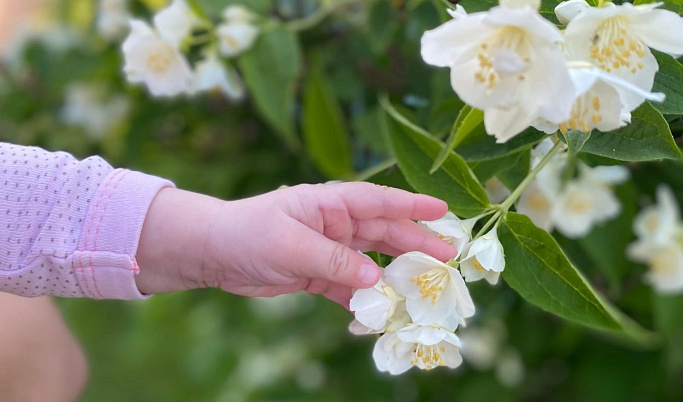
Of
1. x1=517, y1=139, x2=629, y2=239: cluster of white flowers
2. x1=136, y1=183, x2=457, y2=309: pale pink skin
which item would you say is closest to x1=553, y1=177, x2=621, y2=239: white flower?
x1=517, y1=139, x2=629, y2=239: cluster of white flowers

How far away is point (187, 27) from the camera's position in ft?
2.61

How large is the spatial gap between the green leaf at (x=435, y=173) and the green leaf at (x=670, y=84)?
0.14 meters

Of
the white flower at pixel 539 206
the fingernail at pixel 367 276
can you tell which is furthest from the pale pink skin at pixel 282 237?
the white flower at pixel 539 206

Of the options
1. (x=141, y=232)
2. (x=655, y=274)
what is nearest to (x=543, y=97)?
(x=141, y=232)

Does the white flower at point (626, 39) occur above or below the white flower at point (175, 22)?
above

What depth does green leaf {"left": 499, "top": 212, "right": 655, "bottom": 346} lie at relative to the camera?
18.4 inches

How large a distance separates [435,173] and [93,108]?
0.90 metres

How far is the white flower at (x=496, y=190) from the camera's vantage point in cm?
61

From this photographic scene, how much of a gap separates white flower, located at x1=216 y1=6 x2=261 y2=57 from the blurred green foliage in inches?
0.7

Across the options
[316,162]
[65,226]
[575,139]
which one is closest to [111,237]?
[65,226]

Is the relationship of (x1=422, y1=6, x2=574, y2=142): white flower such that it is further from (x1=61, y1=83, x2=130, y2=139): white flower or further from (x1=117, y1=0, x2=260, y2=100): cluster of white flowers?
(x1=61, y1=83, x2=130, y2=139): white flower

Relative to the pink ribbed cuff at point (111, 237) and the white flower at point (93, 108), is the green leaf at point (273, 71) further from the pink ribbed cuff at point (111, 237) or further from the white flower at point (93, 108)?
the white flower at point (93, 108)

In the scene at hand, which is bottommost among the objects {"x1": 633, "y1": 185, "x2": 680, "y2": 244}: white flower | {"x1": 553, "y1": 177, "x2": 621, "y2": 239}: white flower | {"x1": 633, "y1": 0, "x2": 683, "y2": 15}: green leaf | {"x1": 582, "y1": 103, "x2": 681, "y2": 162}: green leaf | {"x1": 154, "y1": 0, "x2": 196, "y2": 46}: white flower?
{"x1": 633, "y1": 185, "x2": 680, "y2": 244}: white flower

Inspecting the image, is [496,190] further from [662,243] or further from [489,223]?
[662,243]
